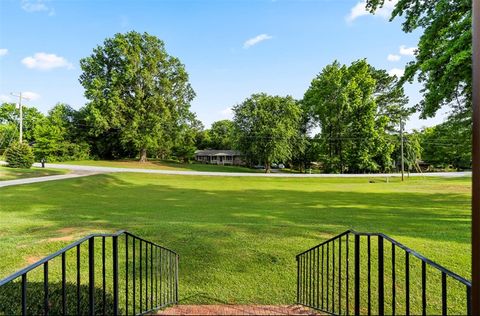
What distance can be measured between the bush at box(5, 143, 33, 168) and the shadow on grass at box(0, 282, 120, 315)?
14.5 metres

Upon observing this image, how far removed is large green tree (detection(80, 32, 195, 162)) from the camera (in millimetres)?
20781

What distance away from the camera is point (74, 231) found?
4.45 metres

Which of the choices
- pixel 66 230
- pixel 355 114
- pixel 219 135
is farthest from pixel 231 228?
pixel 219 135

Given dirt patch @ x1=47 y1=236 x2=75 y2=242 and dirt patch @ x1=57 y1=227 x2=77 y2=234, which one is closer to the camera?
dirt patch @ x1=47 y1=236 x2=75 y2=242

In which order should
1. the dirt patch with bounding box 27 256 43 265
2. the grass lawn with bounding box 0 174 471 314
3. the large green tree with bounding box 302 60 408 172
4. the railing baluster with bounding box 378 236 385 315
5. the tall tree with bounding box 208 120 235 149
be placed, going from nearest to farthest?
the railing baluster with bounding box 378 236 385 315 < the grass lawn with bounding box 0 174 471 314 < the dirt patch with bounding box 27 256 43 265 < the large green tree with bounding box 302 60 408 172 < the tall tree with bounding box 208 120 235 149

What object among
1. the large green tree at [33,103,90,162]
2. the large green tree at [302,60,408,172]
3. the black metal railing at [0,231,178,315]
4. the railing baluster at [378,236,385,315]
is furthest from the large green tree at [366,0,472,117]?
the large green tree at [33,103,90,162]

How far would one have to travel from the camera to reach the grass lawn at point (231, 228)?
122 inches

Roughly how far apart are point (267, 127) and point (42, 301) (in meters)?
21.0

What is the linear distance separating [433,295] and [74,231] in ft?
15.8

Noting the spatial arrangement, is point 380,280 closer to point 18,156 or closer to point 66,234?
point 66,234

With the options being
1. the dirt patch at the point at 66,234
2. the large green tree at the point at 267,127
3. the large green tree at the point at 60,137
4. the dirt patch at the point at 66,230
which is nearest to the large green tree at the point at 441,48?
the dirt patch at the point at 66,234

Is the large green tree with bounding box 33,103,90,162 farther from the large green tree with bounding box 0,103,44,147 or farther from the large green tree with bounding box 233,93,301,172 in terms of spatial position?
the large green tree with bounding box 233,93,301,172

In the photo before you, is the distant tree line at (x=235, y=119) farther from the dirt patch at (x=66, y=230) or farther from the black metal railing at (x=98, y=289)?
the black metal railing at (x=98, y=289)

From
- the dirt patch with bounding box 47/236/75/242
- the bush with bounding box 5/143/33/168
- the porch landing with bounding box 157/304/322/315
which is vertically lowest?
the porch landing with bounding box 157/304/322/315
